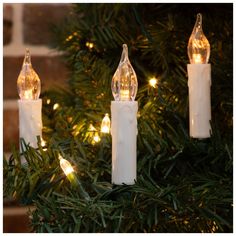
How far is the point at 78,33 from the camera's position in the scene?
2.36 feet

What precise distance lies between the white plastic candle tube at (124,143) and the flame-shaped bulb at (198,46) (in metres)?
0.12

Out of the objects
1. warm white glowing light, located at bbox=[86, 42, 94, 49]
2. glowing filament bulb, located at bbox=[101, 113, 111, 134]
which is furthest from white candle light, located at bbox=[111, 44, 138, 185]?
warm white glowing light, located at bbox=[86, 42, 94, 49]

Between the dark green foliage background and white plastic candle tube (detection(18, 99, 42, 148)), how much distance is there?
2 cm

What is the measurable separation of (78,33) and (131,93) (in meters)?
0.25

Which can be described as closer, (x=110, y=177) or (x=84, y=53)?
(x=110, y=177)

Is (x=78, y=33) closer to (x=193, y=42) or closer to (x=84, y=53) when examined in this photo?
(x=84, y=53)

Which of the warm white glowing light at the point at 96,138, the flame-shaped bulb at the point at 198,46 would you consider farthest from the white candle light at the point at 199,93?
the warm white glowing light at the point at 96,138

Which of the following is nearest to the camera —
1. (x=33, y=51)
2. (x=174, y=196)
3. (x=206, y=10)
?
(x=174, y=196)

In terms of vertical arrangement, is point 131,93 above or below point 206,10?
below

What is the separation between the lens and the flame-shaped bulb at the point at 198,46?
0.56m

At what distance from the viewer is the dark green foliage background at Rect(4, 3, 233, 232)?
44 centimetres

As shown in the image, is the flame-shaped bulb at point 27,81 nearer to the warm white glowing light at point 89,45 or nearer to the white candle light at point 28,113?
the white candle light at point 28,113

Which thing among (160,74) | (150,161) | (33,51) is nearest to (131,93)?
(150,161)

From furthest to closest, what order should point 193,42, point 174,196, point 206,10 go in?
point 206,10
point 193,42
point 174,196
